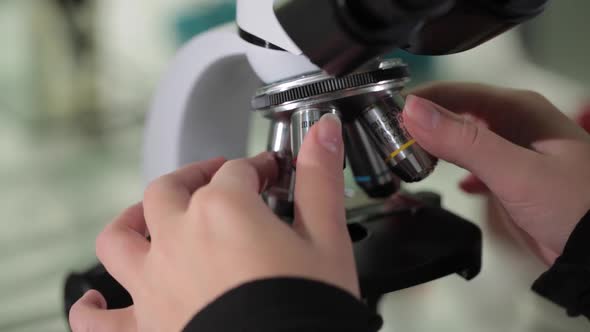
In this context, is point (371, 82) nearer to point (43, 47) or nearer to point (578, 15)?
point (578, 15)

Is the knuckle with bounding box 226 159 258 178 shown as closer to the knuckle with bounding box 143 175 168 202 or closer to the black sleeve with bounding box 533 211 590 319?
the knuckle with bounding box 143 175 168 202

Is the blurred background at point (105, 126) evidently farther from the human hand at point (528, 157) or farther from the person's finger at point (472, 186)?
the human hand at point (528, 157)

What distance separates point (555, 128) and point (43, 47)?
756 mm

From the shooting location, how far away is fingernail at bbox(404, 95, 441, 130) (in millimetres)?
394

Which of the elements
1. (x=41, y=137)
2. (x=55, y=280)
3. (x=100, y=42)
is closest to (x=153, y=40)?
(x=100, y=42)

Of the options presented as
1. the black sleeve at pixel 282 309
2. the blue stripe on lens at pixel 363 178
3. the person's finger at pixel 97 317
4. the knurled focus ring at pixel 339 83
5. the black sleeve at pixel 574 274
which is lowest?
the black sleeve at pixel 574 274

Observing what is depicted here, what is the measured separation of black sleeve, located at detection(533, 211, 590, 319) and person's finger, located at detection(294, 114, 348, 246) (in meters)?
0.22

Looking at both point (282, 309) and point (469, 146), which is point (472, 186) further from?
point (282, 309)

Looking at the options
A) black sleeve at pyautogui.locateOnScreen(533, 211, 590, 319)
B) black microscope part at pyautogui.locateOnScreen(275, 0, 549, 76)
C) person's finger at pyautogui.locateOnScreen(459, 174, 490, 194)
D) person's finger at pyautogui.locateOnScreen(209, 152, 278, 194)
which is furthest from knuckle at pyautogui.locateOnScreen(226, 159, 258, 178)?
person's finger at pyautogui.locateOnScreen(459, 174, 490, 194)

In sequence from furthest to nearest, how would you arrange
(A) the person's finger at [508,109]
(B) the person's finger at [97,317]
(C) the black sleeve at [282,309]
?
(A) the person's finger at [508,109], (B) the person's finger at [97,317], (C) the black sleeve at [282,309]

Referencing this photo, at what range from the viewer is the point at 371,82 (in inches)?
14.9

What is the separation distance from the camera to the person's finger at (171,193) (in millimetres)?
346

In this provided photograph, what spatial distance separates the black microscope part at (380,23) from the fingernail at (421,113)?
Result: 0.06 metres

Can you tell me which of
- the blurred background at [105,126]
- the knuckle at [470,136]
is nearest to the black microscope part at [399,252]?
the knuckle at [470,136]
